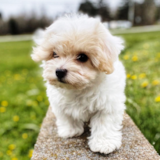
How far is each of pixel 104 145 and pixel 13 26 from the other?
27375mm

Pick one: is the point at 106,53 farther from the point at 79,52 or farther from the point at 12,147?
the point at 12,147

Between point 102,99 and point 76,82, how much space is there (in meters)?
0.33

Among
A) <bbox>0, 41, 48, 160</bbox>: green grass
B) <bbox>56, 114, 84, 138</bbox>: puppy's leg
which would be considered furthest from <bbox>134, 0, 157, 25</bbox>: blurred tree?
<bbox>56, 114, 84, 138</bbox>: puppy's leg

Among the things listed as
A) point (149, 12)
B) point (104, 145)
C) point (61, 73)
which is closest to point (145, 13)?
point (149, 12)

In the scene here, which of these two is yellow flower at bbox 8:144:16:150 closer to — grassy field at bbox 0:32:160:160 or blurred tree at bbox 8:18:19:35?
grassy field at bbox 0:32:160:160

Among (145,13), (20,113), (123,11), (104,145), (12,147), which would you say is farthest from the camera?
(123,11)

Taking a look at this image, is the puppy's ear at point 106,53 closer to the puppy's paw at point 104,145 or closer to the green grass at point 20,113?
the puppy's paw at point 104,145

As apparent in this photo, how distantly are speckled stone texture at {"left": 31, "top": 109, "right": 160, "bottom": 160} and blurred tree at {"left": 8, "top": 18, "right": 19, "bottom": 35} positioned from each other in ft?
87.1

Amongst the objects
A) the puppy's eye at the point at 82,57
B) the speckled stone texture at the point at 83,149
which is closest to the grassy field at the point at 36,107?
the speckled stone texture at the point at 83,149

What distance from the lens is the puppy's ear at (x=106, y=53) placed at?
1751mm

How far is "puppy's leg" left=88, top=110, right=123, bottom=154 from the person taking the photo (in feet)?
6.46

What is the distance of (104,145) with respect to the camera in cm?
194

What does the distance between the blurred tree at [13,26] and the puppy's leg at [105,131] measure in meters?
26.8

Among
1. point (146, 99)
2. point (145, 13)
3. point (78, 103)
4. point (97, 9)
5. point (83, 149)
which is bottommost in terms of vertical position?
point (145, 13)
